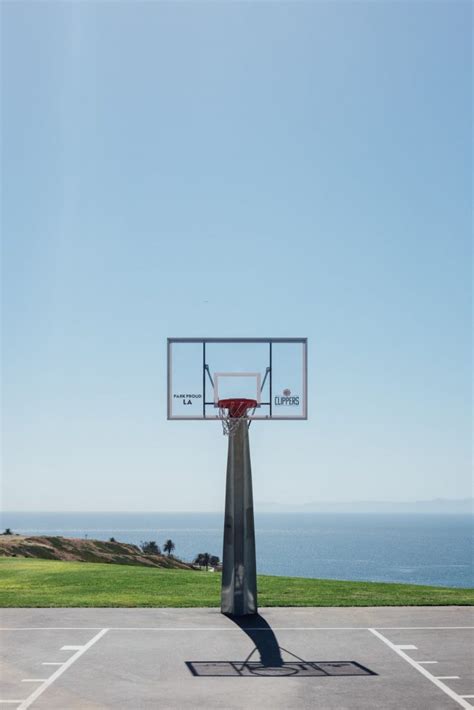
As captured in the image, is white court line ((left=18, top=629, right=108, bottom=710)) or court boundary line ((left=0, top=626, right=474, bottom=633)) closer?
white court line ((left=18, top=629, right=108, bottom=710))

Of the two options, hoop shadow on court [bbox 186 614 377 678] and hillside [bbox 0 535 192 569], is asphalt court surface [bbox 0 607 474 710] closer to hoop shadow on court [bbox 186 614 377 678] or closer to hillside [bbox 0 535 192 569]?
hoop shadow on court [bbox 186 614 377 678]

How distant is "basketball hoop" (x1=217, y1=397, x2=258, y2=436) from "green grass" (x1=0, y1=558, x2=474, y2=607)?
417 cm

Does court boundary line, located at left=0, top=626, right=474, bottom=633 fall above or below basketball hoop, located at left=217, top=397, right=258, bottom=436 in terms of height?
below

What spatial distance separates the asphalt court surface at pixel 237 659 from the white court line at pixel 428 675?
0.02m

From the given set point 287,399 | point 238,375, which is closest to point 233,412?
point 238,375

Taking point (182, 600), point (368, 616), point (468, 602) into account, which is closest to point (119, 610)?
point (182, 600)

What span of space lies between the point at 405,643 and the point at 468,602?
520 centimetres

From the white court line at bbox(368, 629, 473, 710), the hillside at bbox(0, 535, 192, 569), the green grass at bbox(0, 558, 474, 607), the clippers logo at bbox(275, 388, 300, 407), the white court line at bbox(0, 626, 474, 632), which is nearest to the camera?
the white court line at bbox(368, 629, 473, 710)

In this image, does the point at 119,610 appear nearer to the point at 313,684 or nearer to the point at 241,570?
the point at 241,570

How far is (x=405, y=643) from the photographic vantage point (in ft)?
43.5

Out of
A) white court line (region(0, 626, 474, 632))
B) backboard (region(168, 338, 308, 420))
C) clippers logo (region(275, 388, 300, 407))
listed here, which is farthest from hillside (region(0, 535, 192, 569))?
clippers logo (region(275, 388, 300, 407))

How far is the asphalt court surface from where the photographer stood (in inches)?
394

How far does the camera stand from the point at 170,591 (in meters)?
19.8

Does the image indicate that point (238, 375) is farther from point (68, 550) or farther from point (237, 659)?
point (68, 550)
